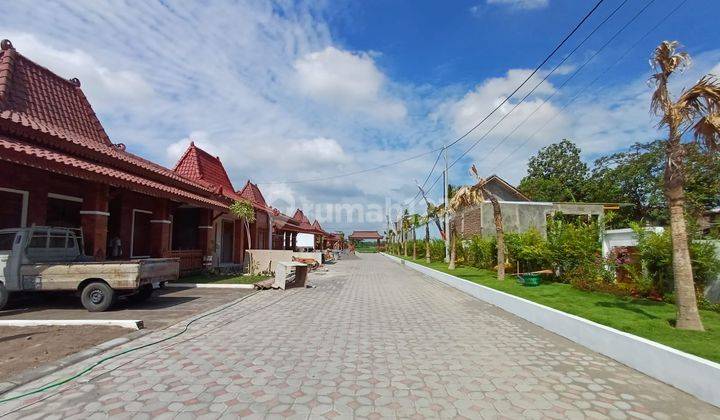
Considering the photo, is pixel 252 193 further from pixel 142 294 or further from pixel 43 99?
pixel 142 294

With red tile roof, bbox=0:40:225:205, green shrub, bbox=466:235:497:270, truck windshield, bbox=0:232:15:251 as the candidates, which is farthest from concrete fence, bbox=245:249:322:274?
truck windshield, bbox=0:232:15:251

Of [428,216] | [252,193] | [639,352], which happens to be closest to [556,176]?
[428,216]

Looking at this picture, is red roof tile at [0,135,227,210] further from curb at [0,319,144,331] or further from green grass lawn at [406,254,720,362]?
green grass lawn at [406,254,720,362]

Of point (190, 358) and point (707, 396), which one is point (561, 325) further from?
point (190, 358)

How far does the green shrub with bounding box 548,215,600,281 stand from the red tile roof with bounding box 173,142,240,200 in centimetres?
1475

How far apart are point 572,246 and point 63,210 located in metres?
15.5

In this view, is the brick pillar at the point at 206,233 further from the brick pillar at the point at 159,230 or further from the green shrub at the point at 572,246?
the green shrub at the point at 572,246

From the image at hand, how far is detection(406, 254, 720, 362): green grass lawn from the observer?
18.9 feet

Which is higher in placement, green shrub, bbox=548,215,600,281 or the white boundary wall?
green shrub, bbox=548,215,600,281

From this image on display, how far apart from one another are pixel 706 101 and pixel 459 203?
1181 centimetres

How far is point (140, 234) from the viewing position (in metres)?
16.7

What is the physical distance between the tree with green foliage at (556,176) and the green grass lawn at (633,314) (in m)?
34.7

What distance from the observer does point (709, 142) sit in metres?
7.01

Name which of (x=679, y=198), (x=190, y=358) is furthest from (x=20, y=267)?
(x=679, y=198)
